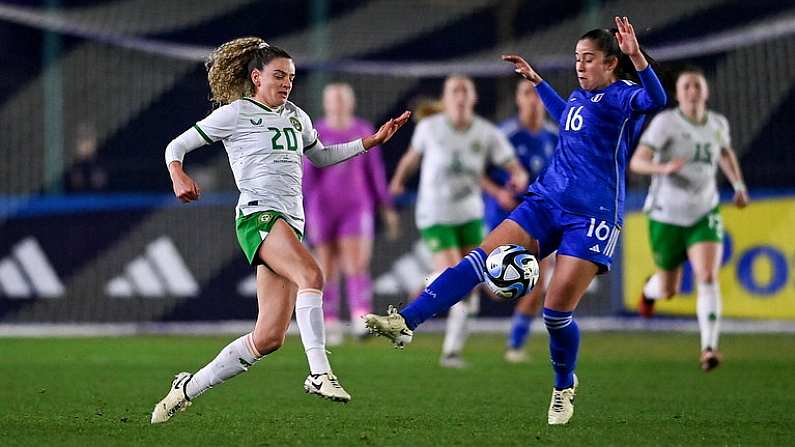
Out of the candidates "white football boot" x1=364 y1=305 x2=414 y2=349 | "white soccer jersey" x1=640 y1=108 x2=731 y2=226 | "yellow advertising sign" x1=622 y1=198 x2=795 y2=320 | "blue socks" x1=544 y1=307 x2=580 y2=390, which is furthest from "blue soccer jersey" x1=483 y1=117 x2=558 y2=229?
"white football boot" x1=364 y1=305 x2=414 y2=349

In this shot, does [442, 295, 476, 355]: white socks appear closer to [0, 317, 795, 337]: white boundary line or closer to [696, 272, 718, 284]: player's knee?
[696, 272, 718, 284]: player's knee

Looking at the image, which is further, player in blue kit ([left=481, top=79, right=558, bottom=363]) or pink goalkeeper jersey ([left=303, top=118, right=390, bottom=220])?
pink goalkeeper jersey ([left=303, top=118, right=390, bottom=220])

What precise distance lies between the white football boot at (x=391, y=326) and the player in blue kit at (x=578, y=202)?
39 cm

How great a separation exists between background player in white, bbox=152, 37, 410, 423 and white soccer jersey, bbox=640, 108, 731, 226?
175 inches

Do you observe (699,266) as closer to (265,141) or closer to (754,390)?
(754,390)

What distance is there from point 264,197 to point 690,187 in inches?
202

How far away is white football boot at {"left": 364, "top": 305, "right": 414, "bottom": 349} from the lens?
6352 mm

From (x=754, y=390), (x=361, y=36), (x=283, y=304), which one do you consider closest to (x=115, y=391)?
(x=283, y=304)

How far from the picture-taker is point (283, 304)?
6.88 metres

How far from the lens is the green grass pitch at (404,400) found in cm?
657

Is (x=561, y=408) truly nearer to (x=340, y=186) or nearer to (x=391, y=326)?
(x=391, y=326)

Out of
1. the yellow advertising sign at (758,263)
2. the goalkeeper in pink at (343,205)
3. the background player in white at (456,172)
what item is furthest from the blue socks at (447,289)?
the yellow advertising sign at (758,263)

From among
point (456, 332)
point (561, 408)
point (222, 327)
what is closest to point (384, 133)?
point (561, 408)

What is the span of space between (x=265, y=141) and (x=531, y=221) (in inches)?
54.0
